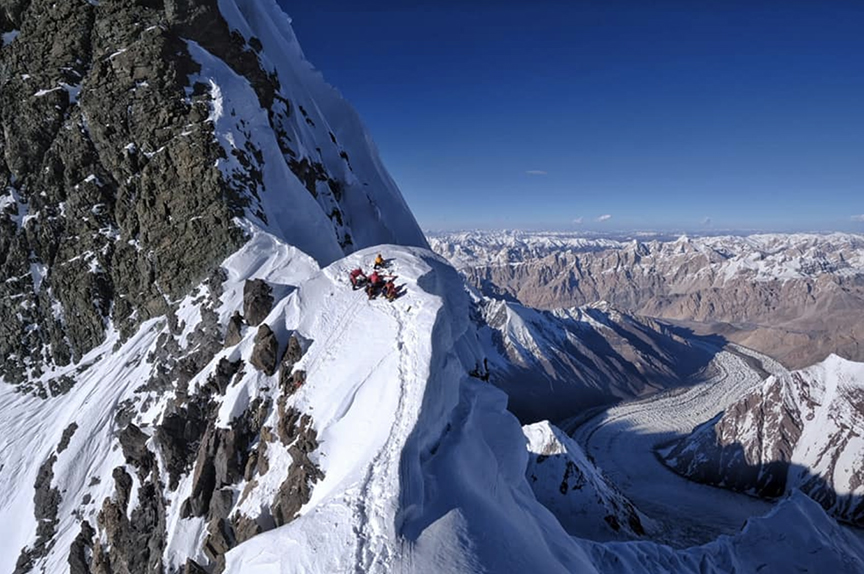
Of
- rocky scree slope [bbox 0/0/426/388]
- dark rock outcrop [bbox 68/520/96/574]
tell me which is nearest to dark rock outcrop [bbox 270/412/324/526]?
dark rock outcrop [bbox 68/520/96/574]

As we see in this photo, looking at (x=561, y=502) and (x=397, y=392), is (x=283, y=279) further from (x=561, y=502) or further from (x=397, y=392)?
(x=561, y=502)

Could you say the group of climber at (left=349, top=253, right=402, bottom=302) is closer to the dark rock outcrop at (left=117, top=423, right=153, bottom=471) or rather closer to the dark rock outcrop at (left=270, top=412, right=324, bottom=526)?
the dark rock outcrop at (left=270, top=412, right=324, bottom=526)

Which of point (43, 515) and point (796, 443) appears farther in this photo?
point (796, 443)

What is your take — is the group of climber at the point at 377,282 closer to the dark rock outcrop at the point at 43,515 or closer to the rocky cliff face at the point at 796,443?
the dark rock outcrop at the point at 43,515

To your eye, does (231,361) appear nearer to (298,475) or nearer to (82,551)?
(298,475)

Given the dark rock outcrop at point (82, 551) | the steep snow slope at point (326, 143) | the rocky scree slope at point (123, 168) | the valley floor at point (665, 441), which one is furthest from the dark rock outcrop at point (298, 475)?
the valley floor at point (665, 441)

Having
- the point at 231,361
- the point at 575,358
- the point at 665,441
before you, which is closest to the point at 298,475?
the point at 231,361
